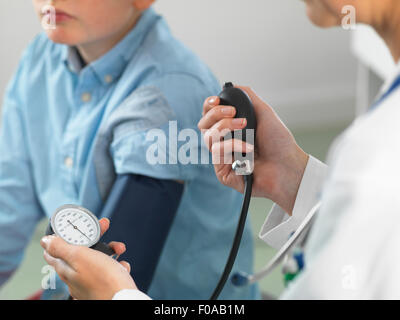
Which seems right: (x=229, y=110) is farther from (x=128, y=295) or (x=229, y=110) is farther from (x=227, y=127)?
(x=128, y=295)

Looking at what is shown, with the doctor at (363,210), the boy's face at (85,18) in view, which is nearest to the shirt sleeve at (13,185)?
the boy's face at (85,18)

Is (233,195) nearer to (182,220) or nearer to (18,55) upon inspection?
(182,220)

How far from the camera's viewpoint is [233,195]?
868 millimetres

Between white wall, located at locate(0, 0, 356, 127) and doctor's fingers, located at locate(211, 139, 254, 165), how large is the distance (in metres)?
0.69

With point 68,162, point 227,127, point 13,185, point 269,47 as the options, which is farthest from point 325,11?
point 269,47

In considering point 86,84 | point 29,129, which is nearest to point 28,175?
point 29,129

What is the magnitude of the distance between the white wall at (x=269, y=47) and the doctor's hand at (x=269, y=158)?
65 cm

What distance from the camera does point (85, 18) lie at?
836 millimetres

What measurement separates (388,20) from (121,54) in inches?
19.2

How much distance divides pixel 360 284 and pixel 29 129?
0.73 m

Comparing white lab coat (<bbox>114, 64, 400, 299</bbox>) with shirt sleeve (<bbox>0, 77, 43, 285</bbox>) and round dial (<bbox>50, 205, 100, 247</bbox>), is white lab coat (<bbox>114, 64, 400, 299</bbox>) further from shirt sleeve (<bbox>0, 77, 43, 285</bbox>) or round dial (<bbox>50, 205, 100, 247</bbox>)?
shirt sleeve (<bbox>0, 77, 43, 285</bbox>)

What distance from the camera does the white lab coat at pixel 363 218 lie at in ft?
1.26

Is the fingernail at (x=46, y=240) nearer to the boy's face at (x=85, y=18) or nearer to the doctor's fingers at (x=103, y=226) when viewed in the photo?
the doctor's fingers at (x=103, y=226)

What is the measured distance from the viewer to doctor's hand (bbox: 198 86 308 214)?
2.27ft
